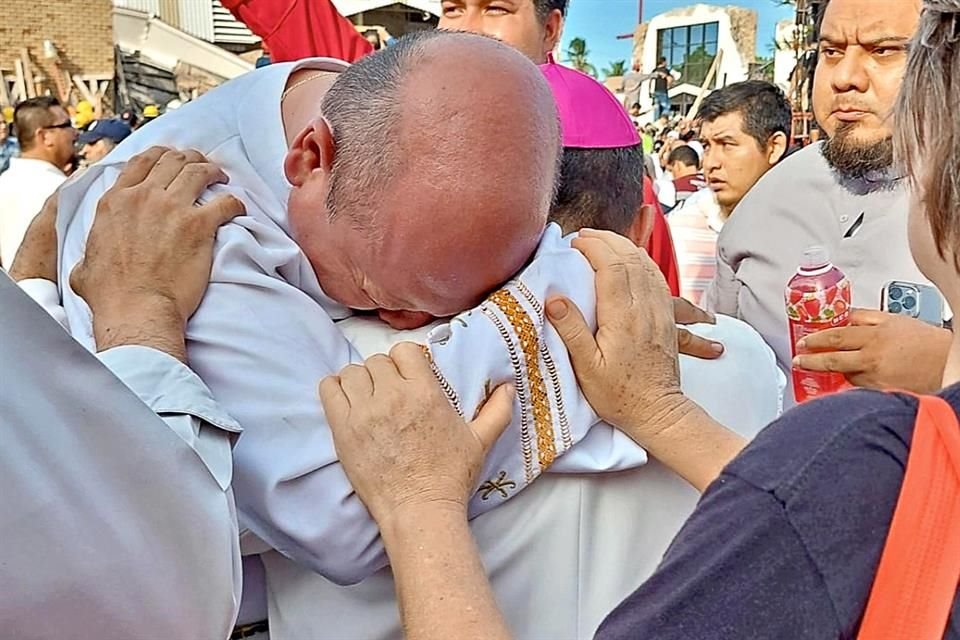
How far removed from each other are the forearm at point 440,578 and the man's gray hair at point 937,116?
0.55 metres

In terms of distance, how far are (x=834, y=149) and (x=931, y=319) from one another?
17.7 inches

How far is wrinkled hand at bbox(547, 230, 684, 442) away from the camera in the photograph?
1.23m

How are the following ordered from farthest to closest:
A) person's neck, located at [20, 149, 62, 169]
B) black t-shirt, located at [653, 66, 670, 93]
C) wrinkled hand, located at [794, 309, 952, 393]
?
black t-shirt, located at [653, 66, 670, 93]
person's neck, located at [20, 149, 62, 169]
wrinkled hand, located at [794, 309, 952, 393]

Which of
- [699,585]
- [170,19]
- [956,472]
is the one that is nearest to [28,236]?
[699,585]

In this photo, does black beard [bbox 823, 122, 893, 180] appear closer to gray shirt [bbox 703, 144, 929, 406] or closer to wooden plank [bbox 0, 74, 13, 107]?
gray shirt [bbox 703, 144, 929, 406]

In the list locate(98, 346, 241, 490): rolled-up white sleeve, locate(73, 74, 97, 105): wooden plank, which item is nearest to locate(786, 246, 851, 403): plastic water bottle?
locate(98, 346, 241, 490): rolled-up white sleeve

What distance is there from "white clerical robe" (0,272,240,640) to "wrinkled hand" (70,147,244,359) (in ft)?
0.72

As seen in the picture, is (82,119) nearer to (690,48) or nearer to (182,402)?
(182,402)

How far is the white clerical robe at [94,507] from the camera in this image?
2.61 feet

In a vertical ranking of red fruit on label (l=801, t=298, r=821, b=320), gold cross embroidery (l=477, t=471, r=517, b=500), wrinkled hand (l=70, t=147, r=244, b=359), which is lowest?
gold cross embroidery (l=477, t=471, r=517, b=500)

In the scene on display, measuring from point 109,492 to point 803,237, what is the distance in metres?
1.89

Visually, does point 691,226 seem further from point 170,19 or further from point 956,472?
point 170,19

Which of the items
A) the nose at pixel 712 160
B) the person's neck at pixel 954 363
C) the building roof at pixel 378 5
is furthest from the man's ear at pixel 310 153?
the building roof at pixel 378 5

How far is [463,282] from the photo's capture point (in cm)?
118
